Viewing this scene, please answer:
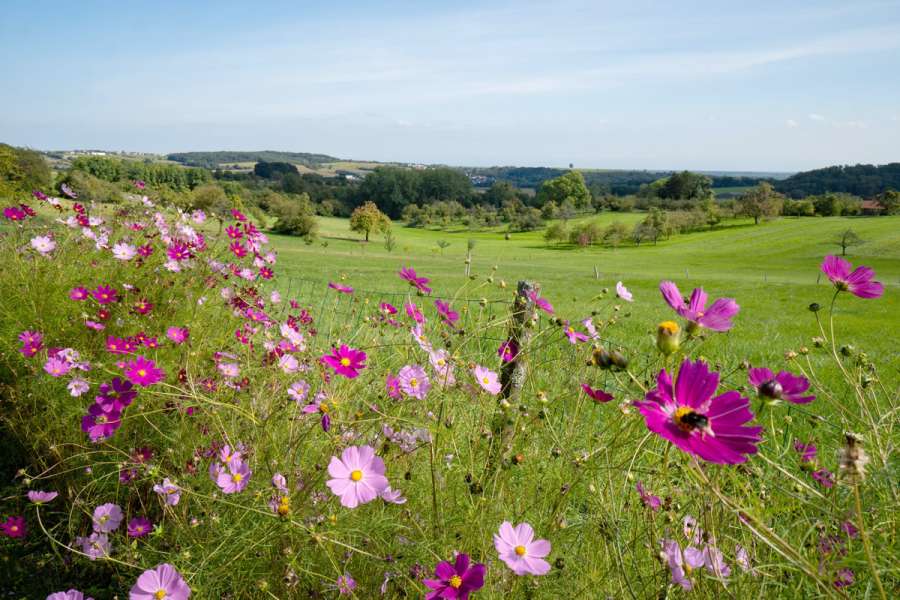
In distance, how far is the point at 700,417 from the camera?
2.12 feet

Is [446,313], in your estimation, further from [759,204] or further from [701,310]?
[759,204]

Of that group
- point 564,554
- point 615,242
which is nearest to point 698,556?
point 564,554

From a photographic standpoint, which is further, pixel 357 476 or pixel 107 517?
pixel 107 517

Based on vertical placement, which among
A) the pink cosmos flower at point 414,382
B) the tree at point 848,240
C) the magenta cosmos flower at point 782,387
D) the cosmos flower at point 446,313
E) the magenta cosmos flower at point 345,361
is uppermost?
the magenta cosmos flower at point 782,387

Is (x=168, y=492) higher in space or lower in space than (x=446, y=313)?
lower

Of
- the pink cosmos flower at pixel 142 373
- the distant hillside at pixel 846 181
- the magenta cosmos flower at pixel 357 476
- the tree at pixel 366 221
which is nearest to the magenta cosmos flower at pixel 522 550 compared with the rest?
the magenta cosmos flower at pixel 357 476

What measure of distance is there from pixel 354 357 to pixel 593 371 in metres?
1.04

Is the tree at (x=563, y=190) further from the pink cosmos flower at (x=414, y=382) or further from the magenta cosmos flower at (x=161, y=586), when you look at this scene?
the magenta cosmos flower at (x=161, y=586)

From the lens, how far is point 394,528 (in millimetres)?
1407

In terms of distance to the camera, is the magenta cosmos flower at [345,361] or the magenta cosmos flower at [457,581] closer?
the magenta cosmos flower at [457,581]

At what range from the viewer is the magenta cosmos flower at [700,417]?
2.15 feet

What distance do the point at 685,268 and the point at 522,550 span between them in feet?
112

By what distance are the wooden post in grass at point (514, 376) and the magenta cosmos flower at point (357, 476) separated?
31 centimetres

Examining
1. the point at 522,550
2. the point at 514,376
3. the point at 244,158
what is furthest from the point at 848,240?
the point at 244,158
